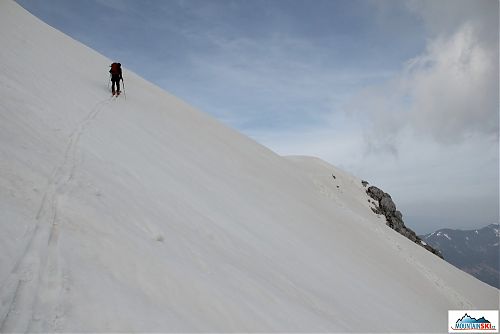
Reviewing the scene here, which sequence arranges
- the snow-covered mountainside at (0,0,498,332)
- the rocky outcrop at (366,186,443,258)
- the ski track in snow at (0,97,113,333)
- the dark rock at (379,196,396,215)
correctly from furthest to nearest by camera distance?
the dark rock at (379,196,396,215) < the rocky outcrop at (366,186,443,258) < the snow-covered mountainside at (0,0,498,332) < the ski track in snow at (0,97,113,333)

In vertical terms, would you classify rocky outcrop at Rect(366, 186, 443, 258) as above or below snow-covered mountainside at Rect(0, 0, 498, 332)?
below

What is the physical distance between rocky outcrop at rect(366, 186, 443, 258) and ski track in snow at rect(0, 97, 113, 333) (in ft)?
110

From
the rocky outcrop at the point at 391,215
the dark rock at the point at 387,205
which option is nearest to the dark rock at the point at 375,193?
the rocky outcrop at the point at 391,215

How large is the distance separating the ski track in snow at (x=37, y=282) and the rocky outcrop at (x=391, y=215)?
110ft

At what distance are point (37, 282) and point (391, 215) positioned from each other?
37.5 metres

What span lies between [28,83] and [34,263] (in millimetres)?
9114

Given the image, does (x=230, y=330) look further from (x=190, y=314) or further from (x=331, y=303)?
(x=331, y=303)

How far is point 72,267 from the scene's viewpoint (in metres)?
3.20

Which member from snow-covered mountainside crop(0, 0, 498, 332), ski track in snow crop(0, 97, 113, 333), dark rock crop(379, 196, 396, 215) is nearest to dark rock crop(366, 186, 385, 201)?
dark rock crop(379, 196, 396, 215)

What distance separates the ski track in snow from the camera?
8.17 ft
